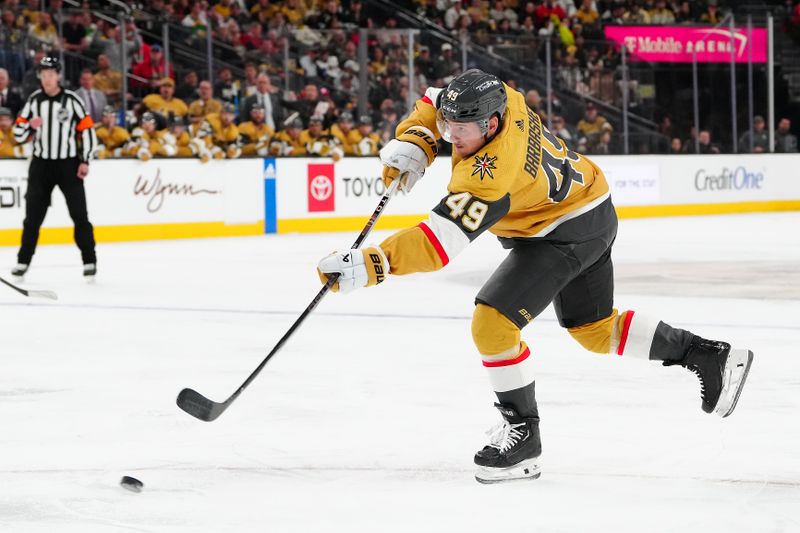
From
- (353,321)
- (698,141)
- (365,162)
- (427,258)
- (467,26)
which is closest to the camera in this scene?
(427,258)

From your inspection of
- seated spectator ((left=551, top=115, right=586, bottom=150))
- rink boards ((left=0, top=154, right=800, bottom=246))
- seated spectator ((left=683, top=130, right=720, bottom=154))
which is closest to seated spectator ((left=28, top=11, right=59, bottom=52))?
rink boards ((left=0, top=154, right=800, bottom=246))

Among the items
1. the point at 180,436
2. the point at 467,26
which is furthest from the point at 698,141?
the point at 180,436

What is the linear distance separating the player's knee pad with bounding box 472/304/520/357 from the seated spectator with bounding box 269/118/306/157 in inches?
380

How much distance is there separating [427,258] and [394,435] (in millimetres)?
935

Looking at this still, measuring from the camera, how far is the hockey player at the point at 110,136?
1155 centimetres

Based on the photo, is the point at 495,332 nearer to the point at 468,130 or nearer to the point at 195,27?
the point at 468,130

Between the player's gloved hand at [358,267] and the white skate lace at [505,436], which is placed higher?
the player's gloved hand at [358,267]

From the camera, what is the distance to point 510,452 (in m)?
3.22

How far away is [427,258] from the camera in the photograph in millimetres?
2967

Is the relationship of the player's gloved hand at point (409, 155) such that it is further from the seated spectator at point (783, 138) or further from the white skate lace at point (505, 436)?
the seated spectator at point (783, 138)

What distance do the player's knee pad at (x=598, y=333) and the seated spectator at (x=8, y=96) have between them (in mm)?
8688

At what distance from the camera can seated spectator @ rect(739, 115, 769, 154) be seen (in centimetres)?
1600

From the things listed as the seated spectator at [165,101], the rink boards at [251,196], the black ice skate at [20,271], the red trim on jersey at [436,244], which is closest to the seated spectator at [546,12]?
the rink boards at [251,196]

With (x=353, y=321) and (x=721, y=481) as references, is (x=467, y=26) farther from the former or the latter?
(x=721, y=481)
